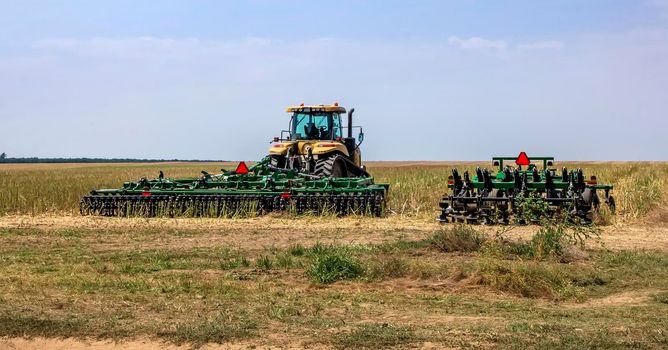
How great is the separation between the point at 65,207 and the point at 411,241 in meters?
10.5

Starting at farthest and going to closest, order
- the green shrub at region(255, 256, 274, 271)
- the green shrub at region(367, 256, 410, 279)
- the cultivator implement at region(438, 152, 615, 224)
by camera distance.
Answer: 1. the cultivator implement at region(438, 152, 615, 224)
2. the green shrub at region(255, 256, 274, 271)
3. the green shrub at region(367, 256, 410, 279)

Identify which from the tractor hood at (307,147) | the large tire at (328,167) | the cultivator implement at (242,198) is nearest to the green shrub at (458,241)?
the cultivator implement at (242,198)

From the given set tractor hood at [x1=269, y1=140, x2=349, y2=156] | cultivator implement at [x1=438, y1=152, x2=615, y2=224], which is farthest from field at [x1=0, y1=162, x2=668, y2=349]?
tractor hood at [x1=269, y1=140, x2=349, y2=156]

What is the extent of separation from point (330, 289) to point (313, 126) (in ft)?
40.6

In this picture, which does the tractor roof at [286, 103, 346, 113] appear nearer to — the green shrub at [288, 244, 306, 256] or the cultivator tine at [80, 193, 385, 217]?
the cultivator tine at [80, 193, 385, 217]

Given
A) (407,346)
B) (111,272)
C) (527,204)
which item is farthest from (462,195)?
(407,346)

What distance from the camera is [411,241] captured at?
485 inches

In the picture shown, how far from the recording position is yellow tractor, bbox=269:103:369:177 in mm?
19750

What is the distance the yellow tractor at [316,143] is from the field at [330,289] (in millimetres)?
5461

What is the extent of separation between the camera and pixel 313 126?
2069 cm

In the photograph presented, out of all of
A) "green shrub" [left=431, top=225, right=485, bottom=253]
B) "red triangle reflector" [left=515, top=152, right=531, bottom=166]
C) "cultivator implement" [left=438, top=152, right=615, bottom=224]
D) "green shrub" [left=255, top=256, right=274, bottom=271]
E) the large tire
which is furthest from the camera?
the large tire

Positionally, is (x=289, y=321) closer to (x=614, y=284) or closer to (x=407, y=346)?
(x=407, y=346)

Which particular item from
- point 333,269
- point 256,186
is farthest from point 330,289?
point 256,186

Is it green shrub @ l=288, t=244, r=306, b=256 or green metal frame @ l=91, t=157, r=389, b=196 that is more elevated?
green metal frame @ l=91, t=157, r=389, b=196
